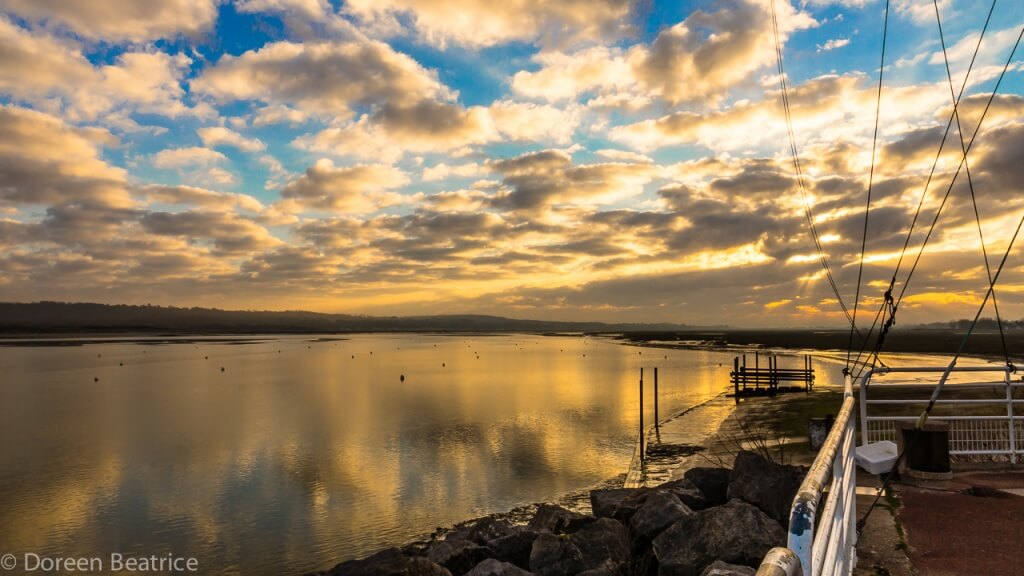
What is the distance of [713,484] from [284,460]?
19426 millimetres

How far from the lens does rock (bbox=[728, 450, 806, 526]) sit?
458 inches

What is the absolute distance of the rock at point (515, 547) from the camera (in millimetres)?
12547

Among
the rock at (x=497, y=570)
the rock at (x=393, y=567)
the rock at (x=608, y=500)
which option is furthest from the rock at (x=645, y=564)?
the rock at (x=393, y=567)

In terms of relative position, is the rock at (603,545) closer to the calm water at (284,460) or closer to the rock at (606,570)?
the rock at (606,570)

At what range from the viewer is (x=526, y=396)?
49.3m

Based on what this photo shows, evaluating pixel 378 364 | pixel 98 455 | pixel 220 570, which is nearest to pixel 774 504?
pixel 220 570

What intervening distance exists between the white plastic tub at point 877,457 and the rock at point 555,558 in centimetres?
518

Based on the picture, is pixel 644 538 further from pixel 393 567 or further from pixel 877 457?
pixel 393 567

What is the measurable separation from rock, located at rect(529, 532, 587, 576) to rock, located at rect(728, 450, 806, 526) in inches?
142

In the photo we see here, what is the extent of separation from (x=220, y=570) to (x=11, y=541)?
275 inches

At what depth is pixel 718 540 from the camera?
10102 mm

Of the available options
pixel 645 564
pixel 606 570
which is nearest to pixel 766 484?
pixel 645 564

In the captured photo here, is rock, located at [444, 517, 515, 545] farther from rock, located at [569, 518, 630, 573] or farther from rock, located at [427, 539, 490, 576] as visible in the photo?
rock, located at [569, 518, 630, 573]

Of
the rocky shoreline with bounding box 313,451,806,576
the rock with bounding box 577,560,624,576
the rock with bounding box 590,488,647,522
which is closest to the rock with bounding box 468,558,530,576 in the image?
the rocky shoreline with bounding box 313,451,806,576
